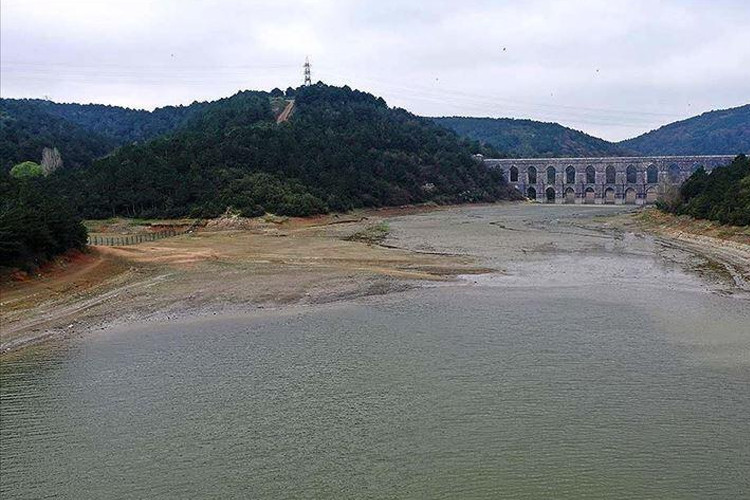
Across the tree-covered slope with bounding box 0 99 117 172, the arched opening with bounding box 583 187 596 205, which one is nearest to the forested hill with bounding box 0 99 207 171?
the tree-covered slope with bounding box 0 99 117 172

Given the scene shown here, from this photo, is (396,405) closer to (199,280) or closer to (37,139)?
(199,280)

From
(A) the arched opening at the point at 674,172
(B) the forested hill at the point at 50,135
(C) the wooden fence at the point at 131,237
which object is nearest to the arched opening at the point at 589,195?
(A) the arched opening at the point at 674,172

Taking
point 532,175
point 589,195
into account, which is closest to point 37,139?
point 532,175

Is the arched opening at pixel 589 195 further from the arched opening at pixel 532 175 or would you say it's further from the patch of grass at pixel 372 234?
the patch of grass at pixel 372 234

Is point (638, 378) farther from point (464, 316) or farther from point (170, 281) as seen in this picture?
point (170, 281)

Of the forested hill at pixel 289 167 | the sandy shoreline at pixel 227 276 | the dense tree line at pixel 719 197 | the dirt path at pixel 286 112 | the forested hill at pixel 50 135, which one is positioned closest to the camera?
the sandy shoreline at pixel 227 276

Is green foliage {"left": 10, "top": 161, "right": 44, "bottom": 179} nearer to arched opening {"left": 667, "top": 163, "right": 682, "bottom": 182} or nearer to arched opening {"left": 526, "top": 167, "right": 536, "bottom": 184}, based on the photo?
Answer: arched opening {"left": 526, "top": 167, "right": 536, "bottom": 184}

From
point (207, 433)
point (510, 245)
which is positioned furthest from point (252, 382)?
point (510, 245)
